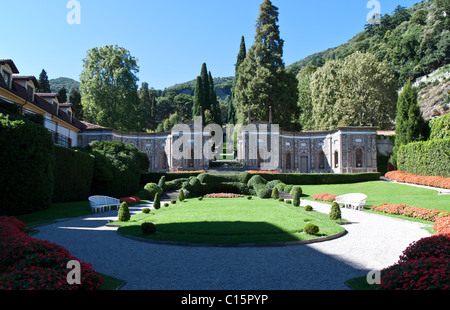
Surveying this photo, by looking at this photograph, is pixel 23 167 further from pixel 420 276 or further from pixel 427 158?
pixel 427 158

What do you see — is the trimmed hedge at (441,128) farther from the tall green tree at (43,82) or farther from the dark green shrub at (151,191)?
the tall green tree at (43,82)

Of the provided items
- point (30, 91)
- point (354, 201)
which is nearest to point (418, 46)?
point (354, 201)

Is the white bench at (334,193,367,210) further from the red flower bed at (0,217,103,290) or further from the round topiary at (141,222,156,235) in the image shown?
the red flower bed at (0,217,103,290)

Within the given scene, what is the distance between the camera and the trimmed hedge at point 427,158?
1129 inches

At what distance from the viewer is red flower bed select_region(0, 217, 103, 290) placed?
4867mm

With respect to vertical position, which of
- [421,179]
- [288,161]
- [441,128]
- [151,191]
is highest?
[441,128]

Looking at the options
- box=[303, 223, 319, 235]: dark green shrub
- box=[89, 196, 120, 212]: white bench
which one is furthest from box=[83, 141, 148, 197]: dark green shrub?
box=[303, 223, 319, 235]: dark green shrub

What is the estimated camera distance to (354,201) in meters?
19.7

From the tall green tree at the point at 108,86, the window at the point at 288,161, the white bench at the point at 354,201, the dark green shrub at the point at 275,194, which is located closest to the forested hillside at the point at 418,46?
the window at the point at 288,161

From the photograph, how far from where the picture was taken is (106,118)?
45.7 m

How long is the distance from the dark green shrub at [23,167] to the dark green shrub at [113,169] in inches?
333

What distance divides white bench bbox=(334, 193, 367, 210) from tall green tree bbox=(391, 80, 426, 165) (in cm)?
2325

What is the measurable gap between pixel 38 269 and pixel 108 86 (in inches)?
1706
